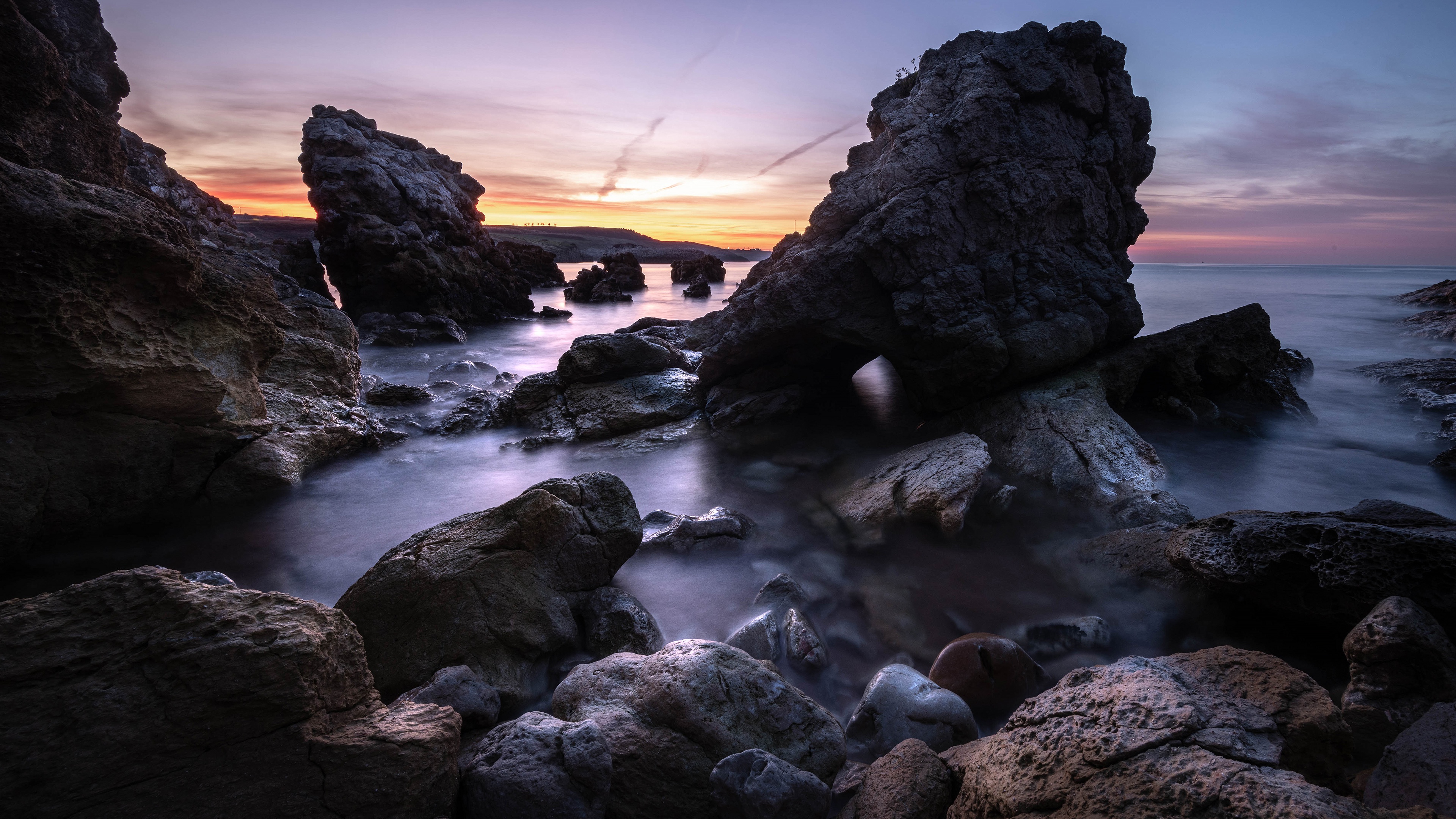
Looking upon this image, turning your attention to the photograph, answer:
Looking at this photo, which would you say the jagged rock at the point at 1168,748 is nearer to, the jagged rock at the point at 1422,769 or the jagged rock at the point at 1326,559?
the jagged rock at the point at 1422,769

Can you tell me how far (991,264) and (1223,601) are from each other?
4.98 m

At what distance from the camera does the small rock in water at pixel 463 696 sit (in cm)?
333

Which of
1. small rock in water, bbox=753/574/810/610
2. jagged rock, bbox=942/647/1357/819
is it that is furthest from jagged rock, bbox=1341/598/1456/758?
small rock in water, bbox=753/574/810/610

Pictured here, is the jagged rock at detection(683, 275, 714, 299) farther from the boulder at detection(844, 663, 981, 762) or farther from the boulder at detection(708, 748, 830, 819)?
the boulder at detection(708, 748, 830, 819)

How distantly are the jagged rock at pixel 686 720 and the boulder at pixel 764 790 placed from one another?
228 millimetres

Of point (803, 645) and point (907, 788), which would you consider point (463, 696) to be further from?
point (803, 645)

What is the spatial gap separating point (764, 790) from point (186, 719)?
2155 millimetres

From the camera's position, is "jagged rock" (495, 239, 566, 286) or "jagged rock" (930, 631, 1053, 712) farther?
"jagged rock" (495, 239, 566, 286)

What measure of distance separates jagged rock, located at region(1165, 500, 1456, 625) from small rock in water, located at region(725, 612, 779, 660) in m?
3.14

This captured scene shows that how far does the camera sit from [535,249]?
146ft

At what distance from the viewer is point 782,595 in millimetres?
5488

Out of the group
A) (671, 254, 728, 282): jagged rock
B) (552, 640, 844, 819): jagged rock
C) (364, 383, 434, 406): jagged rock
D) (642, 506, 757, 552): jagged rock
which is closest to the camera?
(552, 640, 844, 819): jagged rock

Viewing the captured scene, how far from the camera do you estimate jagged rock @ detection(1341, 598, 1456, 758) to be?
3211mm

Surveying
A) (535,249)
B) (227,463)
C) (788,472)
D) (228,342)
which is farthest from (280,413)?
(535,249)
